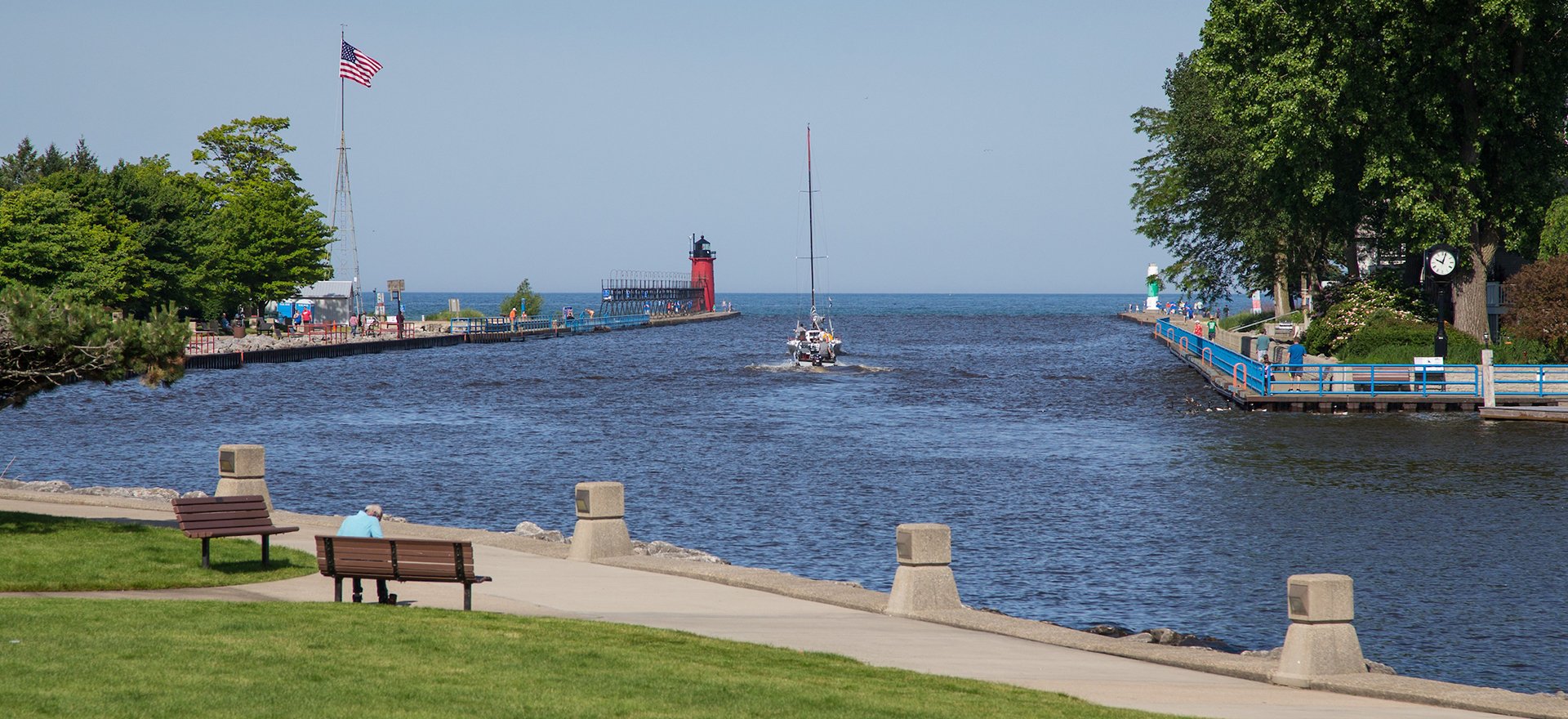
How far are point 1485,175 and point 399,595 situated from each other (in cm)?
4743

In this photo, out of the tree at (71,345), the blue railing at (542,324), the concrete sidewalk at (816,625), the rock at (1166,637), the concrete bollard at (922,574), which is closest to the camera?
the concrete sidewalk at (816,625)

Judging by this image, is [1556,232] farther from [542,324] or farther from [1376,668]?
[542,324]

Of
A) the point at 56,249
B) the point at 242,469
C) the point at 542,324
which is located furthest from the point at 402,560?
the point at 542,324

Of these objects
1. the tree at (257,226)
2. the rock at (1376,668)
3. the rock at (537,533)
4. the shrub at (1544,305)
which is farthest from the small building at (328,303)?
the rock at (1376,668)

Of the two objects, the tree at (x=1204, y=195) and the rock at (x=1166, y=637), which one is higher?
the tree at (x=1204, y=195)

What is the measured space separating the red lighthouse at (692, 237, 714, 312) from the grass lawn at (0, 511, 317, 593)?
16504 cm

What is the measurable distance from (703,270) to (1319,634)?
17446 cm

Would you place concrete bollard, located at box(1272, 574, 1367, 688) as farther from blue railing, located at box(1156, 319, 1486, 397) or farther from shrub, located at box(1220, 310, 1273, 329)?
shrub, located at box(1220, 310, 1273, 329)

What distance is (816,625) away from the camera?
46.6ft

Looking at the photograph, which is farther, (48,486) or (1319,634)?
(48,486)

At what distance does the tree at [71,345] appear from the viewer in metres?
17.1

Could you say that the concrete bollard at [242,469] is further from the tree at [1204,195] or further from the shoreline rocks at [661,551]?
the tree at [1204,195]

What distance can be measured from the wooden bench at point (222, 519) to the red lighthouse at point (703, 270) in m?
167

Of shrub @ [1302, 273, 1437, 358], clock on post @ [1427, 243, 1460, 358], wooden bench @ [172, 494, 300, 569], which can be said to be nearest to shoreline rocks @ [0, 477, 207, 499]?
wooden bench @ [172, 494, 300, 569]
